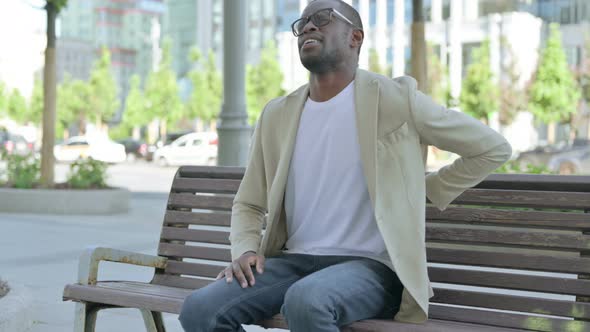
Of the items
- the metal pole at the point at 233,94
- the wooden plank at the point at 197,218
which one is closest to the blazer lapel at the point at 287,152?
the wooden plank at the point at 197,218

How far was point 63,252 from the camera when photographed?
8.98 m

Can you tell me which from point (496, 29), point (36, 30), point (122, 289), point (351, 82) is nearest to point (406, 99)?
point (351, 82)

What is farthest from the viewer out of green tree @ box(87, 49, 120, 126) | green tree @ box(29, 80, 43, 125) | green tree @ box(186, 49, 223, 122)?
green tree @ box(29, 80, 43, 125)

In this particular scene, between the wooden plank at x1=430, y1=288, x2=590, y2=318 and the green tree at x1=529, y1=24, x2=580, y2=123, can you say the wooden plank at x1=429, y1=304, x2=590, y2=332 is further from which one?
the green tree at x1=529, y1=24, x2=580, y2=123

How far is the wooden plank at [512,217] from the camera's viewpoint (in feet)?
10.7

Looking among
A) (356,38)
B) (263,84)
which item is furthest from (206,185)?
(263,84)

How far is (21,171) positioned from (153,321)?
11.3 m

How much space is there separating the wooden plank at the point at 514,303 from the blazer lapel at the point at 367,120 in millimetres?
638

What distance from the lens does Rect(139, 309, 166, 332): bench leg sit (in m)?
4.01

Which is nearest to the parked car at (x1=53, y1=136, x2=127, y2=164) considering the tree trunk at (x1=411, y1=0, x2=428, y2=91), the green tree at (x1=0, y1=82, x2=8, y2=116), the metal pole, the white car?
the white car

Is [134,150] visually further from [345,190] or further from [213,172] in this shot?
[345,190]

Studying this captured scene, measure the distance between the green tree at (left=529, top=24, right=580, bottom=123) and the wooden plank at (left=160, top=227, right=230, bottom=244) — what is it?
4393cm

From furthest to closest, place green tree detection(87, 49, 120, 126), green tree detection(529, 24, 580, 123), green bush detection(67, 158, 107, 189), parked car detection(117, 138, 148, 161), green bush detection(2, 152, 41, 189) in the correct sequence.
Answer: green tree detection(87, 49, 120, 126) < green tree detection(529, 24, 580, 123) < parked car detection(117, 138, 148, 161) < green bush detection(2, 152, 41, 189) < green bush detection(67, 158, 107, 189)

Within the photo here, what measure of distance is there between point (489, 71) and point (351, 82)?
45.1m
